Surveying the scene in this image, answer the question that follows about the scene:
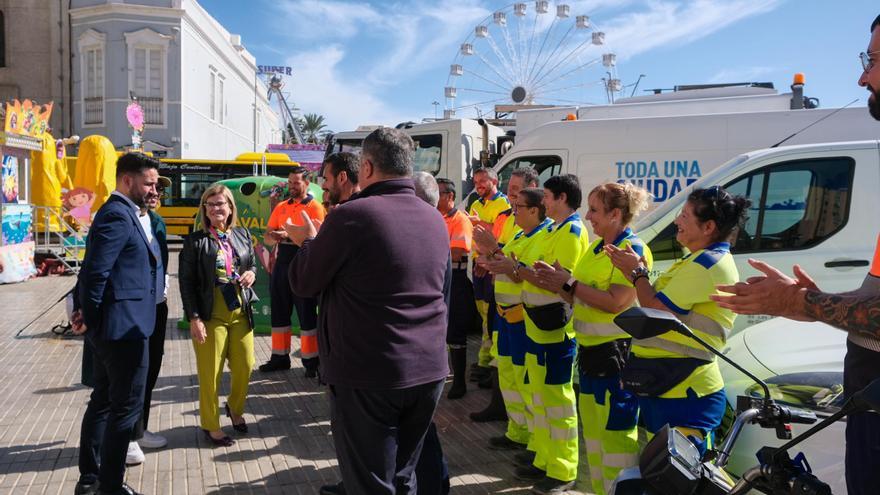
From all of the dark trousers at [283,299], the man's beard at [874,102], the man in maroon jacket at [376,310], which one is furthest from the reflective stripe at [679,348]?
the dark trousers at [283,299]

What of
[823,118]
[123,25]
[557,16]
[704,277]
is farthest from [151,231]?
[123,25]

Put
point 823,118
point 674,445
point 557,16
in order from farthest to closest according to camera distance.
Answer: point 557,16 → point 823,118 → point 674,445

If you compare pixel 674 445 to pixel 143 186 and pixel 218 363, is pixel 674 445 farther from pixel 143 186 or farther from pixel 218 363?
pixel 218 363

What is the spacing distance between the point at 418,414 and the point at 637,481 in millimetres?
1163

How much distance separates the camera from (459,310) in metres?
6.20

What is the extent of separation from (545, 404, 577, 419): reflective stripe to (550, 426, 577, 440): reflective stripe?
8 centimetres

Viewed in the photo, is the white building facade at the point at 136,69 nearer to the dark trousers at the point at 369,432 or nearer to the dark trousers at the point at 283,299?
the dark trousers at the point at 283,299

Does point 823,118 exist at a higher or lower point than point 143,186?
higher

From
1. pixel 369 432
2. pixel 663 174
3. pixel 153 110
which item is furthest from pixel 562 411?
pixel 153 110

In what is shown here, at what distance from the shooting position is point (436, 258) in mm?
2760

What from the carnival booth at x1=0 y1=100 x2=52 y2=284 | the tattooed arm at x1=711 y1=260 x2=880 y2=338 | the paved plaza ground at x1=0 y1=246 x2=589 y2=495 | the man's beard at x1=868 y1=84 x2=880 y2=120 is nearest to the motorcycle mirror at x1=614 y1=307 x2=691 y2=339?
the tattooed arm at x1=711 y1=260 x2=880 y2=338

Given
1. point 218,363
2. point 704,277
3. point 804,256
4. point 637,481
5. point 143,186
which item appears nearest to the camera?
point 637,481

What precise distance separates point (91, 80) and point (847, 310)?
34.1 meters

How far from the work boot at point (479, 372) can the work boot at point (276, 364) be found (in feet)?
6.57
